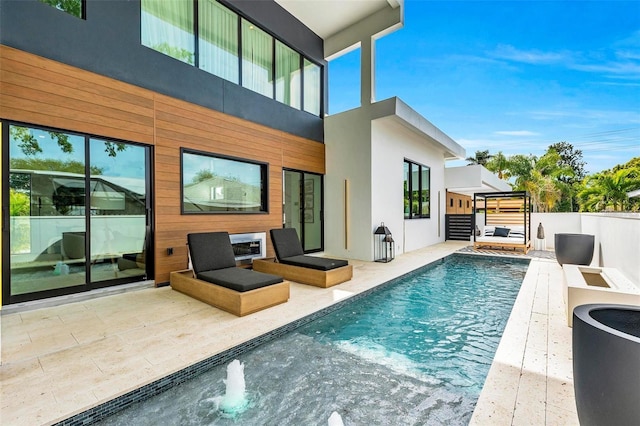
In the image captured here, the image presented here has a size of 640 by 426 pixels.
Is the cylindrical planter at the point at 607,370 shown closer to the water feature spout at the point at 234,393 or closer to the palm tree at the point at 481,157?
the water feature spout at the point at 234,393

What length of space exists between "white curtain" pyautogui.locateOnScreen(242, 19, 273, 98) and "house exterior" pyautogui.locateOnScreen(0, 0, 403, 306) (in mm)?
33

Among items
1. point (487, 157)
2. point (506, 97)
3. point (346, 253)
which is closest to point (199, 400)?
→ point (346, 253)

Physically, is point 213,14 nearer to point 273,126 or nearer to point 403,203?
point 273,126

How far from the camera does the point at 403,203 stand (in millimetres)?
9383

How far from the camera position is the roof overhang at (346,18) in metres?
7.68

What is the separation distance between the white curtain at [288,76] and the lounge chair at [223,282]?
15.2 ft

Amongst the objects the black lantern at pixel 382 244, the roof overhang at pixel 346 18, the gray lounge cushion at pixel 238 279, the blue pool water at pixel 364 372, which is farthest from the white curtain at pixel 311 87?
the blue pool water at pixel 364 372

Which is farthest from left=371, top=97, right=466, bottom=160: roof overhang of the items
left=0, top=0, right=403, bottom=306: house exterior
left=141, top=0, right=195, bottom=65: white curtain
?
left=141, top=0, right=195, bottom=65: white curtain

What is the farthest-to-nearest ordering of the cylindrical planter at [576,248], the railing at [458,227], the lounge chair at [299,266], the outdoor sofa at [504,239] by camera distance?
the railing at [458,227]
the outdoor sofa at [504,239]
the cylindrical planter at [576,248]
the lounge chair at [299,266]

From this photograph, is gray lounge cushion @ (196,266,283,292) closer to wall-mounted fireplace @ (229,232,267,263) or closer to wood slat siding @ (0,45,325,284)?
wood slat siding @ (0,45,325,284)

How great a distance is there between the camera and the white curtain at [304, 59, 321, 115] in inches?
341

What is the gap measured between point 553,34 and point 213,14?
54.0 ft

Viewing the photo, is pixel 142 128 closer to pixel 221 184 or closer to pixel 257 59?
pixel 221 184


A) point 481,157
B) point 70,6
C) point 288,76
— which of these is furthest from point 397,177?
point 481,157
